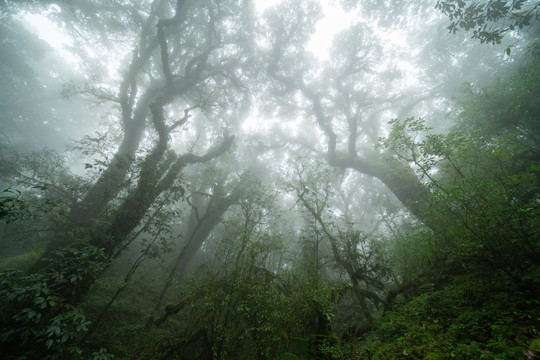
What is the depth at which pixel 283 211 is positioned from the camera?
12.2 m

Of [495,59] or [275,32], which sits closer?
[275,32]

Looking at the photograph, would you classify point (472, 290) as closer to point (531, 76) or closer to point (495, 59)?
point (531, 76)

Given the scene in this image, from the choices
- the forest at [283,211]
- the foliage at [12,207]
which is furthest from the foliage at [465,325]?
the foliage at [12,207]

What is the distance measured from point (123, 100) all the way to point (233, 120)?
31.1 feet

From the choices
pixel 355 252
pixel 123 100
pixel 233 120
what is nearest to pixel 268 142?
pixel 233 120

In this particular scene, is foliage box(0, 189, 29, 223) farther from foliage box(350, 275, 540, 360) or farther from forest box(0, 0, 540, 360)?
foliage box(350, 275, 540, 360)

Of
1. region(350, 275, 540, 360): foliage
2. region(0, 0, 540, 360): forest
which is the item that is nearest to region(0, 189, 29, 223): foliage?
region(0, 0, 540, 360): forest

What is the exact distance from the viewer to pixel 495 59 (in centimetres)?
1656

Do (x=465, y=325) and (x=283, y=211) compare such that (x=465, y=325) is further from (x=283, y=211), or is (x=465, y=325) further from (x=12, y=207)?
(x=283, y=211)

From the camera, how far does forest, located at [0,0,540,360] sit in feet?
11.8

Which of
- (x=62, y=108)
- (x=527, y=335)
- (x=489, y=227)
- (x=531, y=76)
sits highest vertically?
(x=62, y=108)

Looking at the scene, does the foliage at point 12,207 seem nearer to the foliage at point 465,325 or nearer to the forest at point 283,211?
the forest at point 283,211

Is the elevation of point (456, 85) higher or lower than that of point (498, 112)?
higher

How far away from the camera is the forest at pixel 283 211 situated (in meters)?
3.59
